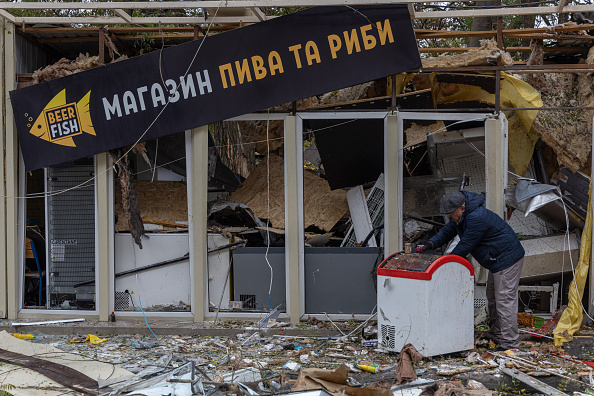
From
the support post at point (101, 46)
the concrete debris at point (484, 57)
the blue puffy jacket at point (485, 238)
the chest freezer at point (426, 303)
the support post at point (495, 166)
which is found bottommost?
the chest freezer at point (426, 303)

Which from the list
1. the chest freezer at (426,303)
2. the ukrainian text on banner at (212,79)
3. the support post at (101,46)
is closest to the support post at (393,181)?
the ukrainian text on banner at (212,79)

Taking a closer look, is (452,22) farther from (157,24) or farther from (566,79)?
(157,24)

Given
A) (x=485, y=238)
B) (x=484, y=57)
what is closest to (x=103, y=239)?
(x=485, y=238)

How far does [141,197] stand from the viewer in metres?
9.09

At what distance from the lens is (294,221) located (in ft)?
27.7

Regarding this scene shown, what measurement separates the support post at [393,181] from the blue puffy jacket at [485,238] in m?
1.02

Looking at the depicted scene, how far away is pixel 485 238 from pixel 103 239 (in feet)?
16.6

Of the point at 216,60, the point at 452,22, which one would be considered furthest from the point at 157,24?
the point at 452,22

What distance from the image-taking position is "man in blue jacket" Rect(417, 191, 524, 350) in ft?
22.9

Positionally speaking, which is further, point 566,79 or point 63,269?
point 566,79

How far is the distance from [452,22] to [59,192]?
1336 centimetres

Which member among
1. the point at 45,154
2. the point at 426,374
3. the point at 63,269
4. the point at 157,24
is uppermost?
the point at 157,24

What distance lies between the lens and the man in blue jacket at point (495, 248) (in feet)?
22.9

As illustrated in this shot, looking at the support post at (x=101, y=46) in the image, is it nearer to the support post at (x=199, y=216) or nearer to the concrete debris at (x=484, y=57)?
the support post at (x=199, y=216)
